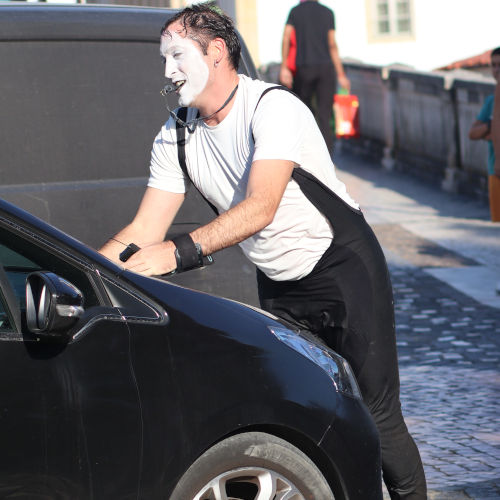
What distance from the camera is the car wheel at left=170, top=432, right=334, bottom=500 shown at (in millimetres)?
3822

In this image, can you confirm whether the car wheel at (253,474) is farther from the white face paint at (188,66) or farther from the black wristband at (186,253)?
the white face paint at (188,66)

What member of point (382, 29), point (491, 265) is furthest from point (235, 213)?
point (382, 29)

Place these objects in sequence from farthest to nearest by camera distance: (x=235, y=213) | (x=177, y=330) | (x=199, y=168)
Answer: (x=199, y=168) → (x=235, y=213) → (x=177, y=330)

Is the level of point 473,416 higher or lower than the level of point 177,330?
lower

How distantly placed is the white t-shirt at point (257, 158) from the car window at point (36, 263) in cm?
76

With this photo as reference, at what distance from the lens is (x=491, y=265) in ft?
36.1

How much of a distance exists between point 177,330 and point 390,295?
106 cm

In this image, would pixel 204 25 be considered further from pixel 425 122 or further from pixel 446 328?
pixel 425 122

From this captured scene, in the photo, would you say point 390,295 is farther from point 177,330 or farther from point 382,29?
point 382,29

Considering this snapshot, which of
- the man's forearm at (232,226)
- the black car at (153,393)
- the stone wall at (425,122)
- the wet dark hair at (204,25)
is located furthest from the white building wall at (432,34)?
the black car at (153,393)

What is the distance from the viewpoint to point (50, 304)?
3.47 meters

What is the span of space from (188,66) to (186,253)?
68 centimetres

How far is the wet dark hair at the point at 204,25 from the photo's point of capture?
14.3 ft

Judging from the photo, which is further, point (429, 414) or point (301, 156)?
point (429, 414)
